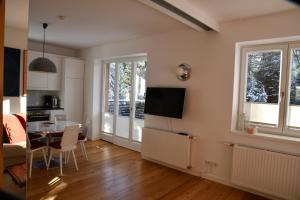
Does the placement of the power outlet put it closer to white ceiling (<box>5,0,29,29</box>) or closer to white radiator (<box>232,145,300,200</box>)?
white radiator (<box>232,145,300,200</box>)

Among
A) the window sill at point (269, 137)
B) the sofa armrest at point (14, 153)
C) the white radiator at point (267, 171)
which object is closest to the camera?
the sofa armrest at point (14, 153)

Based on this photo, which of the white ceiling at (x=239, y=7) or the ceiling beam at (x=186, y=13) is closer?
the ceiling beam at (x=186, y=13)

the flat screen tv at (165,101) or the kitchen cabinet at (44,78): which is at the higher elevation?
the kitchen cabinet at (44,78)

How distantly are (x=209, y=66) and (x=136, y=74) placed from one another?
2.01 metres

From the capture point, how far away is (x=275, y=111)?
3.20 meters

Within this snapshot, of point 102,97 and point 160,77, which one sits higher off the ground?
point 160,77

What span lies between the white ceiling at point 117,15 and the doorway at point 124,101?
0.86 m

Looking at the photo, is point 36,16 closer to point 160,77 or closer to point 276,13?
point 160,77

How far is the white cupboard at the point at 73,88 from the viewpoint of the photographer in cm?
574

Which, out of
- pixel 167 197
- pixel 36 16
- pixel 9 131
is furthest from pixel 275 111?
pixel 36 16

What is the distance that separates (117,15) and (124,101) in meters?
2.54

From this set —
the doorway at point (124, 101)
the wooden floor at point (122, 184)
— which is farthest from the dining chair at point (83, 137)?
the doorway at point (124, 101)

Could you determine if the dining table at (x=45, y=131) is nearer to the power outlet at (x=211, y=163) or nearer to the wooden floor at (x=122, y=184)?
the wooden floor at (x=122, y=184)

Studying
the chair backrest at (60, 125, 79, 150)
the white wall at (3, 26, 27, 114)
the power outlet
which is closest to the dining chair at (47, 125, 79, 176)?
the chair backrest at (60, 125, 79, 150)
